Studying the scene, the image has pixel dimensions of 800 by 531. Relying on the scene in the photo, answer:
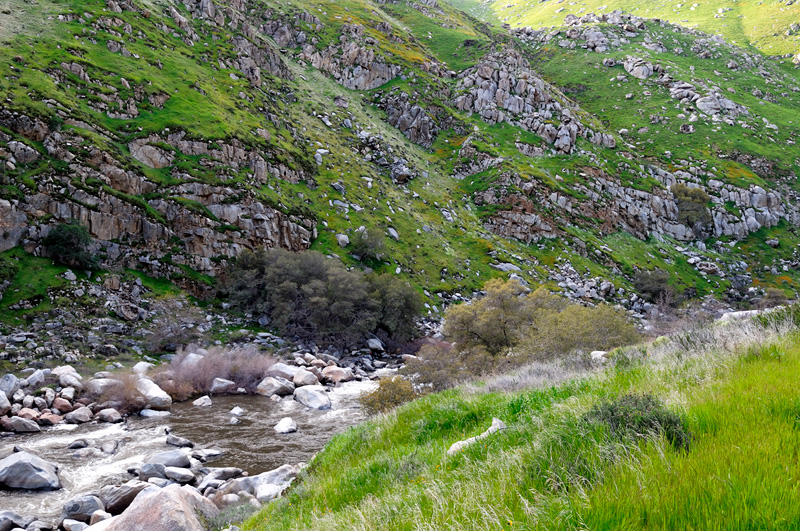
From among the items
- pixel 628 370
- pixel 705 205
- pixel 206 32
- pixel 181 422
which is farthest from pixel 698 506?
pixel 705 205

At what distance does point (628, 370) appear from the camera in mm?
7953

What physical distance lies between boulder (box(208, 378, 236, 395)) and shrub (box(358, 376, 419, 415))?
11.8 m

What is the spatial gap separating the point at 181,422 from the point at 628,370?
2281cm

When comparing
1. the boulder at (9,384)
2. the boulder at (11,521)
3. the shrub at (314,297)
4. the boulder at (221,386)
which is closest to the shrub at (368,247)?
the shrub at (314,297)

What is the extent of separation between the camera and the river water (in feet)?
47.8

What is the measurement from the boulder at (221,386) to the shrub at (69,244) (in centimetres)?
1728

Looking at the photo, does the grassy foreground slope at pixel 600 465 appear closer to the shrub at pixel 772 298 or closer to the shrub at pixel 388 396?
the shrub at pixel 388 396

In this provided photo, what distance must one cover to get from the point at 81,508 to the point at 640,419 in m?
15.8

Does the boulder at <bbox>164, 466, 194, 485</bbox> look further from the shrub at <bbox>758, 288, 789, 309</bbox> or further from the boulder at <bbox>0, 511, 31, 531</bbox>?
the shrub at <bbox>758, 288, 789, 309</bbox>

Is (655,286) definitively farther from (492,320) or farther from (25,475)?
(25,475)

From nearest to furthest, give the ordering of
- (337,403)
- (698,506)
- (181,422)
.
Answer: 1. (698,506)
2. (181,422)
3. (337,403)

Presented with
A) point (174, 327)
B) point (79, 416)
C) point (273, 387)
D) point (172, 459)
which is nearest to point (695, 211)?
point (273, 387)

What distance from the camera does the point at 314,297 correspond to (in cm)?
3975

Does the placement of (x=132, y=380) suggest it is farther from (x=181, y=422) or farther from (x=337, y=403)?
(x=337, y=403)
